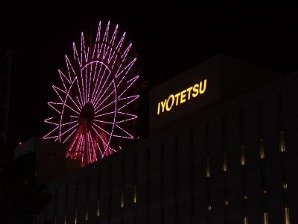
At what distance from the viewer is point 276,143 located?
5569 centimetres

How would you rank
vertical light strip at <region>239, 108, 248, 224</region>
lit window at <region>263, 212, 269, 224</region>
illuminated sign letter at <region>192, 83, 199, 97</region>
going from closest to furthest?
lit window at <region>263, 212, 269, 224</region>
vertical light strip at <region>239, 108, 248, 224</region>
illuminated sign letter at <region>192, 83, 199, 97</region>

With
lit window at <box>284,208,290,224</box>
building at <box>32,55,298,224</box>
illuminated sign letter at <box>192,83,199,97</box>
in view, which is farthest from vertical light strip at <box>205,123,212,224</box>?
lit window at <box>284,208,290,224</box>

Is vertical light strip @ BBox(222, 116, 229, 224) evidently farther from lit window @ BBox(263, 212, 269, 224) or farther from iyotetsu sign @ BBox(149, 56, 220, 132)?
iyotetsu sign @ BBox(149, 56, 220, 132)

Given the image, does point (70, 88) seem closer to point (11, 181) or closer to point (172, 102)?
point (172, 102)

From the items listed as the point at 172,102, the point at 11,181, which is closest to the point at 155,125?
the point at 172,102

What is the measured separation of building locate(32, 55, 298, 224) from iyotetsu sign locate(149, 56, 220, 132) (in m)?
0.09

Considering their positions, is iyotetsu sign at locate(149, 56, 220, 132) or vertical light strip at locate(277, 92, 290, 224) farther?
iyotetsu sign at locate(149, 56, 220, 132)

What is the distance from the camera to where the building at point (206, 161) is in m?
55.3

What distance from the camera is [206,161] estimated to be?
6256 centimetres

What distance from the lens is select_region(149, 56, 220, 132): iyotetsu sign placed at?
225 ft

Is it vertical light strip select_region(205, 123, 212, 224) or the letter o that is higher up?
the letter o

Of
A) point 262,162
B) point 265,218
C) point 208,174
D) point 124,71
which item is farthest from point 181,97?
point 265,218

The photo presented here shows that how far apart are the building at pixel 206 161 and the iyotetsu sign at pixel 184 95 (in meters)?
0.09

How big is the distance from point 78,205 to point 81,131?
808cm
